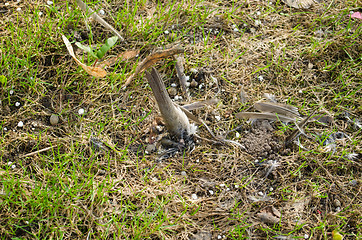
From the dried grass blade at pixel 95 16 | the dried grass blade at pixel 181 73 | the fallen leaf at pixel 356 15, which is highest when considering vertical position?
the dried grass blade at pixel 95 16

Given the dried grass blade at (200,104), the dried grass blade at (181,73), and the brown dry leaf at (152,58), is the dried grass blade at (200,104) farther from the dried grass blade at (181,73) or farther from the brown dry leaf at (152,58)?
the brown dry leaf at (152,58)

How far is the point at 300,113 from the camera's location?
2582 millimetres

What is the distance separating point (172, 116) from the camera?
231 cm

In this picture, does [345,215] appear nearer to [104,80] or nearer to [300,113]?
A: [300,113]

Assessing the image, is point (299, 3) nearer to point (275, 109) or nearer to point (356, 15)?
point (356, 15)

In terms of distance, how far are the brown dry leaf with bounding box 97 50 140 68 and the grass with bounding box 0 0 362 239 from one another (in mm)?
47

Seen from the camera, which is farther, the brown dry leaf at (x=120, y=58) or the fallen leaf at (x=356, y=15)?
the fallen leaf at (x=356, y=15)

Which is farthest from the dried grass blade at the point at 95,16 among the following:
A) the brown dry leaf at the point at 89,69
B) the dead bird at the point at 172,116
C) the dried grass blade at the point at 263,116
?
the dried grass blade at the point at 263,116

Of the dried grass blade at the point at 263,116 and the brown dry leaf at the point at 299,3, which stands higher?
the brown dry leaf at the point at 299,3

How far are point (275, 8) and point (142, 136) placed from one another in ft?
5.31

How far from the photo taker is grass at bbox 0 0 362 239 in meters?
2.15

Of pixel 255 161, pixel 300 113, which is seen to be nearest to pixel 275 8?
pixel 300 113

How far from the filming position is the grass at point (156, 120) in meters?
2.15

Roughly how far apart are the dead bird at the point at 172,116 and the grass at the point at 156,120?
0.34 ft
